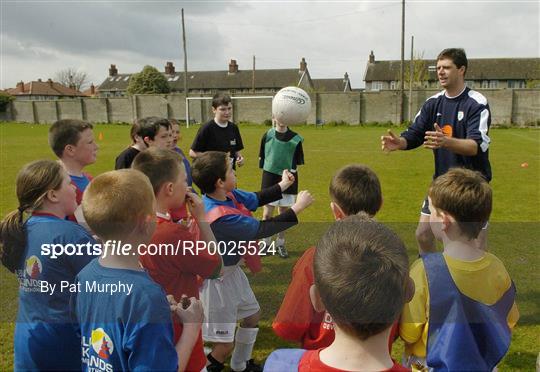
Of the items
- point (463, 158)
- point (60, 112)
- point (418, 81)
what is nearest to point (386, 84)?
point (418, 81)

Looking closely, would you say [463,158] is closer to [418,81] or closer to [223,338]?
[223,338]

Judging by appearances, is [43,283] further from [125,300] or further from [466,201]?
[466,201]

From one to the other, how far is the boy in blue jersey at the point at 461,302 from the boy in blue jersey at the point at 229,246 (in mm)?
959

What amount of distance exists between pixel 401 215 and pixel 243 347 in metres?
5.27

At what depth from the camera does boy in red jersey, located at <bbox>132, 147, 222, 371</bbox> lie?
2.34 m

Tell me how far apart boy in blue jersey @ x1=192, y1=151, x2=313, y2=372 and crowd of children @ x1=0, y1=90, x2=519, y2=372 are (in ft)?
0.03

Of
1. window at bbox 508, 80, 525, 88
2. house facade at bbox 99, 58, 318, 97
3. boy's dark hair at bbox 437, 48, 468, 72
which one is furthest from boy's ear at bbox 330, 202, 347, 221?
house facade at bbox 99, 58, 318, 97

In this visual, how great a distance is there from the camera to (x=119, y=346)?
5.65 feet

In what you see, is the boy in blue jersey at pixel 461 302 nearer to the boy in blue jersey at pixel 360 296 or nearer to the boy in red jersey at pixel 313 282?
the boy in red jersey at pixel 313 282

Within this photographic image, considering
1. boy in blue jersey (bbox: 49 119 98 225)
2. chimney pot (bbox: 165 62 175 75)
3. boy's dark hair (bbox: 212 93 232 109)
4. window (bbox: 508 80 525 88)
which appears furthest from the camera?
chimney pot (bbox: 165 62 175 75)

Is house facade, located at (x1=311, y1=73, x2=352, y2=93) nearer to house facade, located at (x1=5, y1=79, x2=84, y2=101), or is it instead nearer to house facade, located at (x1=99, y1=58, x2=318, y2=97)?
house facade, located at (x1=99, y1=58, x2=318, y2=97)

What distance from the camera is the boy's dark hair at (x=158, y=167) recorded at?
2.55 meters

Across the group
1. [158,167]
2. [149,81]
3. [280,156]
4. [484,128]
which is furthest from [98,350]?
[149,81]

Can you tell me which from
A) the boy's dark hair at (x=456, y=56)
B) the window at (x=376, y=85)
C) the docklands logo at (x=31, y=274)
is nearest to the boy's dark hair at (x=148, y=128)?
the docklands logo at (x=31, y=274)
